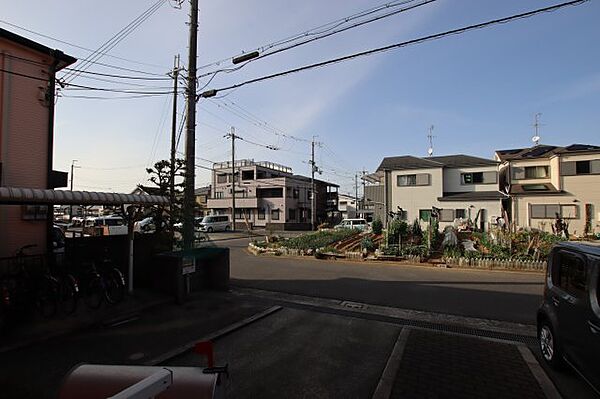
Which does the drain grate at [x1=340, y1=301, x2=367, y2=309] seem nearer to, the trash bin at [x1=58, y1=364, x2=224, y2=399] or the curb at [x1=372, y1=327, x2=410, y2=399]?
the curb at [x1=372, y1=327, x2=410, y2=399]

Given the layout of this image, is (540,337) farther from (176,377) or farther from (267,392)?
(176,377)

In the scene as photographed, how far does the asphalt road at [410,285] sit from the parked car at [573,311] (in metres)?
2.47

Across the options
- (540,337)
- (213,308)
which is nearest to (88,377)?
(213,308)

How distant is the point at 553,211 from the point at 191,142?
25.1m

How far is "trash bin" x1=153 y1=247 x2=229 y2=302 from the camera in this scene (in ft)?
24.7

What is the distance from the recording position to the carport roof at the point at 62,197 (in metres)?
5.15

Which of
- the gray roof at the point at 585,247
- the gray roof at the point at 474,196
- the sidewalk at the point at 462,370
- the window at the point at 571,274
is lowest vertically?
the sidewalk at the point at 462,370

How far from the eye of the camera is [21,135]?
7.86 meters

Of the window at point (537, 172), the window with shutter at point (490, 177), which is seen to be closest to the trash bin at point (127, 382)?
the window with shutter at point (490, 177)

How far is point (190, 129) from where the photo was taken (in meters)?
9.41

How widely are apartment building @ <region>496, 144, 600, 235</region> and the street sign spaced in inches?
908

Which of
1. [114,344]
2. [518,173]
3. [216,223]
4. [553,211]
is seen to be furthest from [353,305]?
[216,223]

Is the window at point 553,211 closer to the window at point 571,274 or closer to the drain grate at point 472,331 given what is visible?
the drain grate at point 472,331

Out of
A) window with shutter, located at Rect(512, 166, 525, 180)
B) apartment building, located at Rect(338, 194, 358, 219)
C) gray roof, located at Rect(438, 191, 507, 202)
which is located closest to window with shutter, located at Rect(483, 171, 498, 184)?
gray roof, located at Rect(438, 191, 507, 202)
